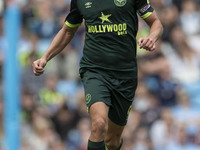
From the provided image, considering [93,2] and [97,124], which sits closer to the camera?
[97,124]

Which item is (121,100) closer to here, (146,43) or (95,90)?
(95,90)

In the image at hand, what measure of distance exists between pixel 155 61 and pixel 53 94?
234 cm

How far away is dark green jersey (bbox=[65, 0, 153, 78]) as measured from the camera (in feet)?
20.3

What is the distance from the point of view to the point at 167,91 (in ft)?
37.7

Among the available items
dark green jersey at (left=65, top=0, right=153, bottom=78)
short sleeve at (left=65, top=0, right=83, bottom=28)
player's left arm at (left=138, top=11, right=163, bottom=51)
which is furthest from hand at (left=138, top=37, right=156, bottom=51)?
short sleeve at (left=65, top=0, right=83, bottom=28)

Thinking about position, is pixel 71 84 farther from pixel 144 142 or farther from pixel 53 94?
pixel 144 142

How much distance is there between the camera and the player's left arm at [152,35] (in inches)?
222

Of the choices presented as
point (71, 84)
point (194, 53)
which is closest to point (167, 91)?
point (194, 53)

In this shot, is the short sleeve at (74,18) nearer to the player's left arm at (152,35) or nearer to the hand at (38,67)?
the hand at (38,67)

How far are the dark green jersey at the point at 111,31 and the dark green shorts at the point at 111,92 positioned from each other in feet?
0.31

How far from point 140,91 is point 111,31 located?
5.58 m

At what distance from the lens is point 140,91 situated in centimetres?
1165

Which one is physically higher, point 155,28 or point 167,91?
point 155,28

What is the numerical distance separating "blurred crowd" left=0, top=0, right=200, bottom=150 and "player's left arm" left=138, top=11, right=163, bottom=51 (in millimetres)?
4994
